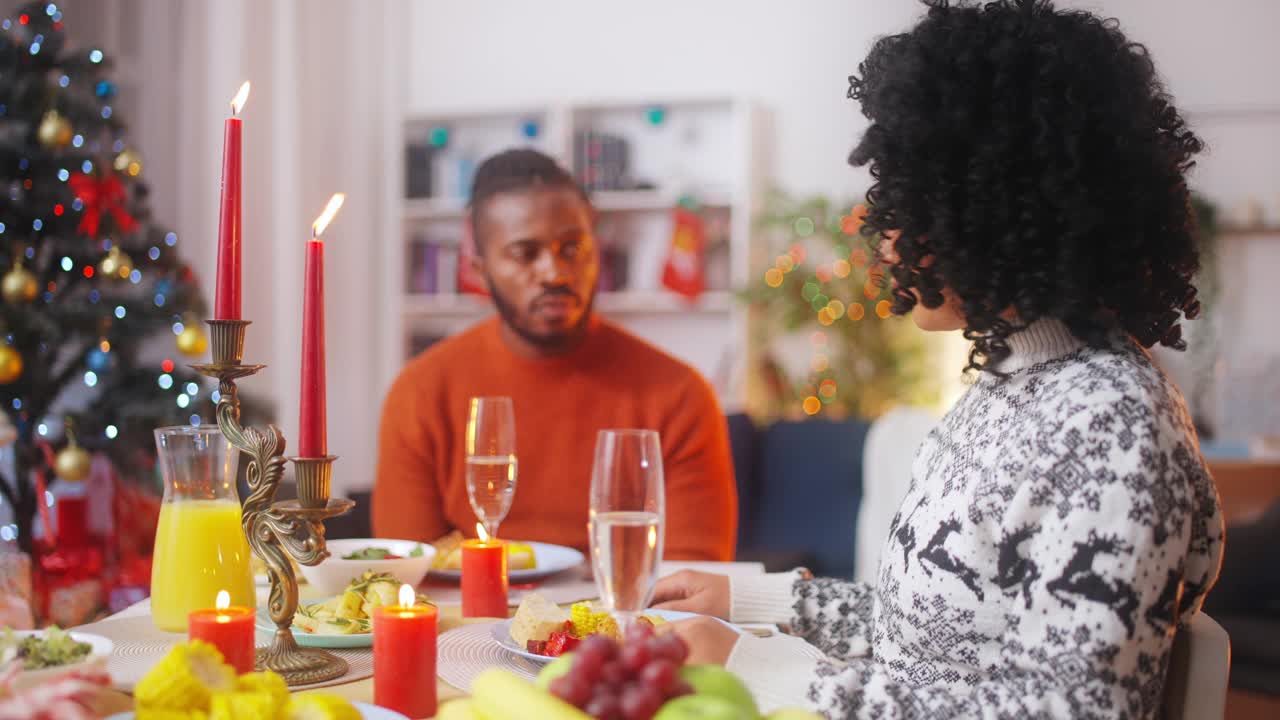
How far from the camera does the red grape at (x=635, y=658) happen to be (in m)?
0.69

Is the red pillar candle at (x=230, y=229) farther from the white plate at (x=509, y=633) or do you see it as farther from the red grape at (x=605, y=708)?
the red grape at (x=605, y=708)

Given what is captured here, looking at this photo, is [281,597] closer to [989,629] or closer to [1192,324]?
[989,629]

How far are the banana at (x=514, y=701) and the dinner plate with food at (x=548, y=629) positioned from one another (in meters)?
0.32

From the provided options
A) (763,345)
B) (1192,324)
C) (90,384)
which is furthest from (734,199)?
(90,384)

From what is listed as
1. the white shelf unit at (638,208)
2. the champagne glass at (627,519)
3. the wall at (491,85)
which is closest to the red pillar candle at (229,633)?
the champagne glass at (627,519)

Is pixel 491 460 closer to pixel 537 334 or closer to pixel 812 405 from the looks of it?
pixel 537 334

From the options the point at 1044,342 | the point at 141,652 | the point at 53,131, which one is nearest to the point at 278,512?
the point at 141,652

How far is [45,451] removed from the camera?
2.95 m

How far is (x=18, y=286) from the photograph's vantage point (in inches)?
106

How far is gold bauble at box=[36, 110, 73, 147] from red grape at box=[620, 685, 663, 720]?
258cm

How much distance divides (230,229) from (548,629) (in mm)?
458

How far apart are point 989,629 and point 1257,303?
4489mm

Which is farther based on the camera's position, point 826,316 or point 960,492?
point 826,316

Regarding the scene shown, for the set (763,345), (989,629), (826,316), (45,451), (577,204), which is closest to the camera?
(989,629)
